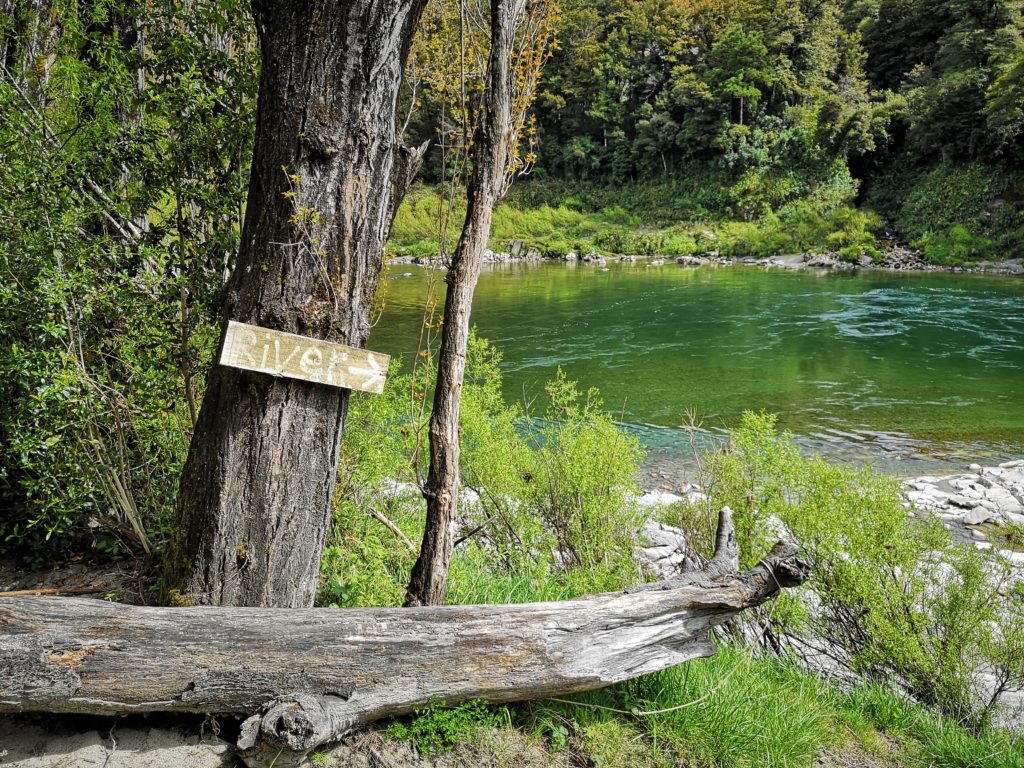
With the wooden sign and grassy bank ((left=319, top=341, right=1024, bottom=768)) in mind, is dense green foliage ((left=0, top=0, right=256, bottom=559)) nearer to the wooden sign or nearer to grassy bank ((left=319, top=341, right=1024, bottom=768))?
the wooden sign

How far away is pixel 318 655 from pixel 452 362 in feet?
3.70

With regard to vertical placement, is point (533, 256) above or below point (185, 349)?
above

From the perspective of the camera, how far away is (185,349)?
267cm

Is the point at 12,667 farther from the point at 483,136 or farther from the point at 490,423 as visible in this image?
the point at 490,423

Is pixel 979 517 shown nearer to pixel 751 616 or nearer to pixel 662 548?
pixel 662 548

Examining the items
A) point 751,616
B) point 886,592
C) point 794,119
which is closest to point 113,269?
point 751,616

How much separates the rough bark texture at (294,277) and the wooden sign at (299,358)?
6 cm

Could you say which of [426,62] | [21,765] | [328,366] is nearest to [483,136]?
[426,62]

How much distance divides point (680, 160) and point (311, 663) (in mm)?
48495

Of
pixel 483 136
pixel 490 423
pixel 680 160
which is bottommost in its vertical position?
pixel 490 423

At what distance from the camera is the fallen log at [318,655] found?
186 cm

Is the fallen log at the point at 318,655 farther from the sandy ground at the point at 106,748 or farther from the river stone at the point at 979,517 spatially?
the river stone at the point at 979,517

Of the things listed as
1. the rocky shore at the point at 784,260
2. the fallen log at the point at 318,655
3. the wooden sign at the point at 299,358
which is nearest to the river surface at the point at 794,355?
the rocky shore at the point at 784,260

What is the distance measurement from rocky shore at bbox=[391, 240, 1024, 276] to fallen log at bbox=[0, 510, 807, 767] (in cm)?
1946
